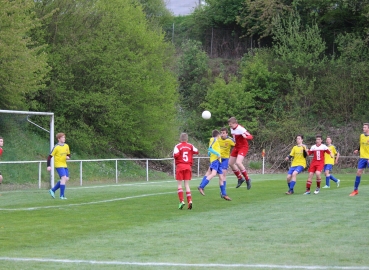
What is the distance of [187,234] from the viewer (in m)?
10.8

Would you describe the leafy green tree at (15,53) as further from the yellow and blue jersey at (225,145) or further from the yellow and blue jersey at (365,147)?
the yellow and blue jersey at (365,147)

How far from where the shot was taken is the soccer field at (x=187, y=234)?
824 cm

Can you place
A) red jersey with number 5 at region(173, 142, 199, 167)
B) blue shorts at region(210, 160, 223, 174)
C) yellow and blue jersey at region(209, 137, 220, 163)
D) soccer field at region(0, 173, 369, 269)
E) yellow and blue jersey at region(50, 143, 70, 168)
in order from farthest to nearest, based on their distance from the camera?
yellow and blue jersey at region(50, 143, 70, 168) → blue shorts at region(210, 160, 223, 174) → yellow and blue jersey at region(209, 137, 220, 163) → red jersey with number 5 at region(173, 142, 199, 167) → soccer field at region(0, 173, 369, 269)

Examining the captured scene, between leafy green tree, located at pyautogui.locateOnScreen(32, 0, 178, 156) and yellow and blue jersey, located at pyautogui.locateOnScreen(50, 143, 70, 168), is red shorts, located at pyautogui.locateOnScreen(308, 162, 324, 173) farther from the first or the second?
leafy green tree, located at pyautogui.locateOnScreen(32, 0, 178, 156)

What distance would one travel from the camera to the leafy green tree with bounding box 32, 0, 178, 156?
35812mm

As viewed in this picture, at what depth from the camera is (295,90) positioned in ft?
166

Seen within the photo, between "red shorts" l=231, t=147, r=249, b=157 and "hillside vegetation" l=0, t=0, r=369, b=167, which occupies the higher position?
"hillside vegetation" l=0, t=0, r=369, b=167

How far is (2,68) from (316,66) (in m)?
31.0

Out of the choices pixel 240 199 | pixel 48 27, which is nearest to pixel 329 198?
pixel 240 199

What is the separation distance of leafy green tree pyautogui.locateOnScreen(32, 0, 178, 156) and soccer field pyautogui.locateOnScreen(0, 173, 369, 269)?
1855 cm

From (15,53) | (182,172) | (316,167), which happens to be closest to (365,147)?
(316,167)

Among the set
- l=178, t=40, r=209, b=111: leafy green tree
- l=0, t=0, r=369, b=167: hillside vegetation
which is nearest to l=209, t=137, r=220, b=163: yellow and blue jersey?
l=0, t=0, r=369, b=167: hillside vegetation

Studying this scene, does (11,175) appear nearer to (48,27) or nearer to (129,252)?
(48,27)

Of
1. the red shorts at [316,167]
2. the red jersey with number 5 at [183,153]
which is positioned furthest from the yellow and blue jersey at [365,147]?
the red jersey with number 5 at [183,153]
